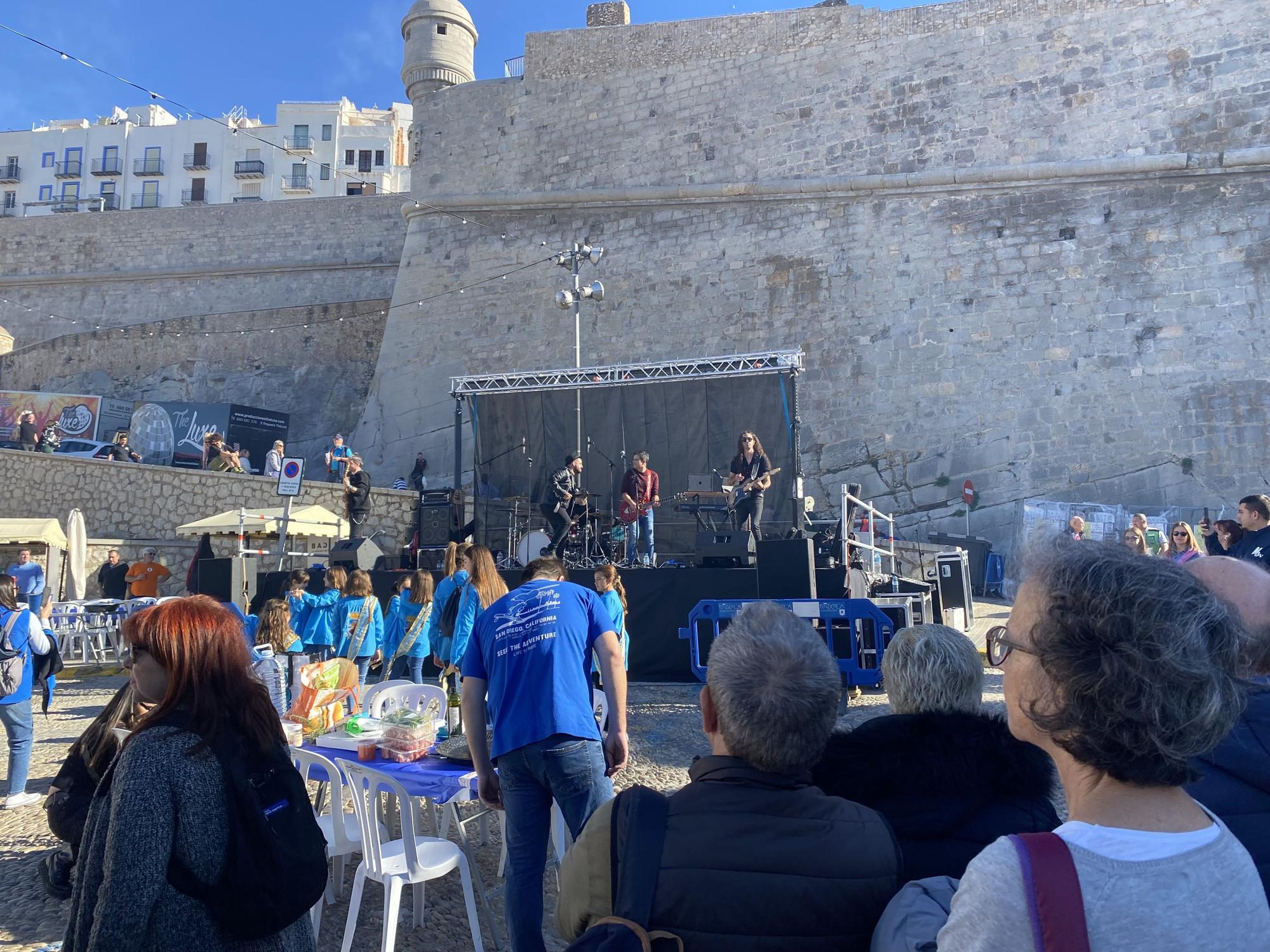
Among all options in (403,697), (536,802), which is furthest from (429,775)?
(403,697)

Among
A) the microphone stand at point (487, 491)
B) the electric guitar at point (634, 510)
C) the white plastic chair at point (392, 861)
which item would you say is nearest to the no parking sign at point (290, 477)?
the microphone stand at point (487, 491)

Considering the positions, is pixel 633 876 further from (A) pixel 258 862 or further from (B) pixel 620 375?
(B) pixel 620 375

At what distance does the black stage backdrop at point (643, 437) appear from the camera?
11.5 meters

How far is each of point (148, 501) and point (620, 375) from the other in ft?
29.6

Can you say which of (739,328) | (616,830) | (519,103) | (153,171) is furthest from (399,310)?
(153,171)

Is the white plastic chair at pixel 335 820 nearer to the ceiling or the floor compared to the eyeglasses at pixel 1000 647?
nearer to the floor

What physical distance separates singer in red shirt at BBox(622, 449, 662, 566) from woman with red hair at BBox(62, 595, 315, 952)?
7.91 meters

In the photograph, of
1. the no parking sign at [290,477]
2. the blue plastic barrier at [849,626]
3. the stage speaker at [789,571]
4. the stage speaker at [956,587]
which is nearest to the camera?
the blue plastic barrier at [849,626]

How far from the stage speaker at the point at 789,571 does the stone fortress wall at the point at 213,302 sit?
55.1ft

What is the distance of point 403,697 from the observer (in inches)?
173

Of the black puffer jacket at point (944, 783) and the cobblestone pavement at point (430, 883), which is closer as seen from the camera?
the black puffer jacket at point (944, 783)

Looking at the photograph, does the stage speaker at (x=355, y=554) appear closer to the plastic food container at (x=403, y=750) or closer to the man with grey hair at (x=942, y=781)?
the plastic food container at (x=403, y=750)

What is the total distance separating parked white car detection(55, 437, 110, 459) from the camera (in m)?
18.0

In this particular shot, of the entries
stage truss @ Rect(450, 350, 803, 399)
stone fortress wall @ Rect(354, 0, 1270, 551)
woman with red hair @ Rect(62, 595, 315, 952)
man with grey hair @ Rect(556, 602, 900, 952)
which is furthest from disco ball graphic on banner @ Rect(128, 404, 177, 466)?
man with grey hair @ Rect(556, 602, 900, 952)
